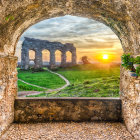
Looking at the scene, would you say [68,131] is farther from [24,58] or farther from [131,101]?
[24,58]

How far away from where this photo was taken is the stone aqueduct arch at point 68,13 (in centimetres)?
419

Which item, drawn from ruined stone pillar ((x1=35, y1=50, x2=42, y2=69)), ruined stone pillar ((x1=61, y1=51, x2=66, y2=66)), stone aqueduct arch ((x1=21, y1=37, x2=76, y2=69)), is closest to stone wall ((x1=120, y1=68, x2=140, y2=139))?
ruined stone pillar ((x1=35, y1=50, x2=42, y2=69))

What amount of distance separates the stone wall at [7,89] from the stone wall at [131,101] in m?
3.90

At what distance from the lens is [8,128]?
5.21 metres

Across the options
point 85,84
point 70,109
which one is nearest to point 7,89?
point 70,109

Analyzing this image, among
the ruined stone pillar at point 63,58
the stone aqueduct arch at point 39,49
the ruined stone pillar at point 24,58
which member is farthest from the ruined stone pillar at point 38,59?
the ruined stone pillar at point 63,58

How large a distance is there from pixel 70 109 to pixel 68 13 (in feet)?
11.3

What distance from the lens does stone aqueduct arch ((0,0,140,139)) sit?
419cm

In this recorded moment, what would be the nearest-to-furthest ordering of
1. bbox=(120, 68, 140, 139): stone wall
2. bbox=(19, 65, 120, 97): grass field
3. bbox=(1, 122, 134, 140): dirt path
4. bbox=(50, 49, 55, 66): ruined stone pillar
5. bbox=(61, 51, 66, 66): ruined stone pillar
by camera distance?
bbox=(120, 68, 140, 139): stone wall < bbox=(1, 122, 134, 140): dirt path < bbox=(19, 65, 120, 97): grass field < bbox=(50, 49, 55, 66): ruined stone pillar < bbox=(61, 51, 66, 66): ruined stone pillar

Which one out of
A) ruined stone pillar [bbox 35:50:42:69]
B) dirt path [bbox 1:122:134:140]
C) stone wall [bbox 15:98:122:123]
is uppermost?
ruined stone pillar [bbox 35:50:42:69]

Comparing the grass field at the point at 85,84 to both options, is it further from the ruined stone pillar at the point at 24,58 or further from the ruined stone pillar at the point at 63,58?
the ruined stone pillar at the point at 24,58

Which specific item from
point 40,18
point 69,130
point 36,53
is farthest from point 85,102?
point 36,53

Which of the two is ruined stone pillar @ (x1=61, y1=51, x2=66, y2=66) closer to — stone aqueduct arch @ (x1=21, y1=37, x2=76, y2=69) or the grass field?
stone aqueduct arch @ (x1=21, y1=37, x2=76, y2=69)

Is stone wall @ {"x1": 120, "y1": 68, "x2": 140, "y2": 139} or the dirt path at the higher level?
stone wall @ {"x1": 120, "y1": 68, "x2": 140, "y2": 139}
